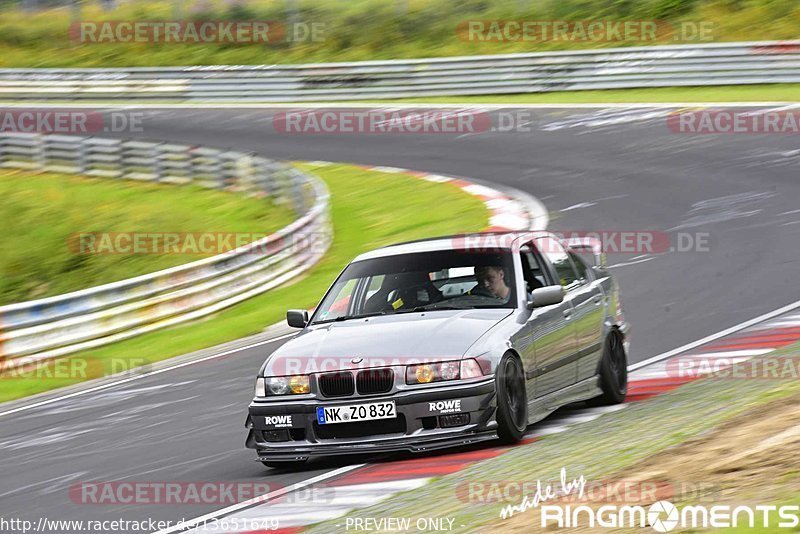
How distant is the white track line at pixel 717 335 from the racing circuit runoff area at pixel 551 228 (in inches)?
5.2

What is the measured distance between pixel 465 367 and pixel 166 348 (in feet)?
26.2

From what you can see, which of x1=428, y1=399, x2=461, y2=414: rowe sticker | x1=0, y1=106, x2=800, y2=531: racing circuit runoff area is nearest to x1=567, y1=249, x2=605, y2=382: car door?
x1=428, y1=399, x2=461, y2=414: rowe sticker

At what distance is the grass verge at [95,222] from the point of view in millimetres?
21266

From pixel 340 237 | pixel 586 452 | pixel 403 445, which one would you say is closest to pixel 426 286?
pixel 403 445

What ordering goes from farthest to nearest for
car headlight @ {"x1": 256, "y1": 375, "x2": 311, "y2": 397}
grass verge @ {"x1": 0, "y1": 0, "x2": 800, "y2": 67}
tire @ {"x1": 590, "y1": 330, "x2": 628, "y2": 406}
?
1. grass verge @ {"x1": 0, "y1": 0, "x2": 800, "y2": 67}
2. tire @ {"x1": 590, "y1": 330, "x2": 628, "y2": 406}
3. car headlight @ {"x1": 256, "y1": 375, "x2": 311, "y2": 397}

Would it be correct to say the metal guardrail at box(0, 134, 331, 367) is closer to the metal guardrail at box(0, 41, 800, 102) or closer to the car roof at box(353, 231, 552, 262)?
the car roof at box(353, 231, 552, 262)

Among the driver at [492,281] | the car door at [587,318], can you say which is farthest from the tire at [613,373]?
the driver at [492,281]

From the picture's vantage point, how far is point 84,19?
45.2 meters

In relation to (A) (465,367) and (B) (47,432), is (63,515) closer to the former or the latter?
(A) (465,367)

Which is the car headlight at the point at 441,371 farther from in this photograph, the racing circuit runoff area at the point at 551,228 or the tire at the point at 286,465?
the tire at the point at 286,465

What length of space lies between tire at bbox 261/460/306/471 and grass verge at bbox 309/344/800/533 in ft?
4.36

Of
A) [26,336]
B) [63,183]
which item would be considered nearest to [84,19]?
[63,183]

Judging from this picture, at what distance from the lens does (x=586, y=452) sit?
278 inches

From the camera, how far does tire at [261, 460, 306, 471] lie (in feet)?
26.5
